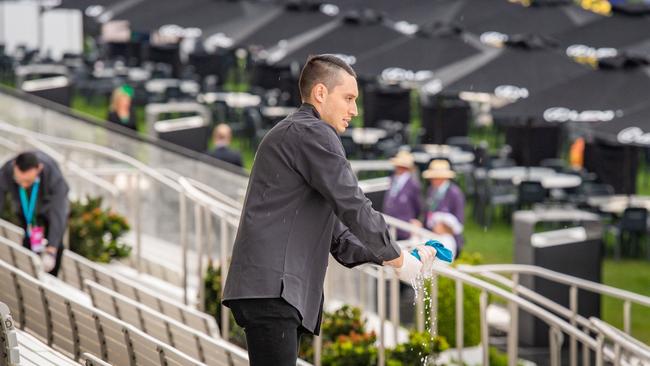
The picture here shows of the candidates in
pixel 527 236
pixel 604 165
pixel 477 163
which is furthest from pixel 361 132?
pixel 527 236

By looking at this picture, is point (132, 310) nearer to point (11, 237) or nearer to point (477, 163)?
point (11, 237)

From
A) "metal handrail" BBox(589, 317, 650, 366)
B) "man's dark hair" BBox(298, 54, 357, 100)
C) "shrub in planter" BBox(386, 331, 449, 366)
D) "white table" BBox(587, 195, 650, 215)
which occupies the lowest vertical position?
"white table" BBox(587, 195, 650, 215)

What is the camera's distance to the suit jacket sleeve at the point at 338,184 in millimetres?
4980

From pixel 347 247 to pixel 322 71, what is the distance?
699 millimetres

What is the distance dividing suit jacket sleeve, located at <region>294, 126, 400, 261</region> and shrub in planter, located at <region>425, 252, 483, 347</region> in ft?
21.8

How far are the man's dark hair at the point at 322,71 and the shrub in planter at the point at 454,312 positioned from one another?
6629mm

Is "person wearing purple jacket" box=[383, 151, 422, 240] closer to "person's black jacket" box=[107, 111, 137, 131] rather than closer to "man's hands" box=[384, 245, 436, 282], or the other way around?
"person's black jacket" box=[107, 111, 137, 131]

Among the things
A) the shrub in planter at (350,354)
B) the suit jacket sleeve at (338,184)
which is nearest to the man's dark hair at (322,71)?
the suit jacket sleeve at (338,184)

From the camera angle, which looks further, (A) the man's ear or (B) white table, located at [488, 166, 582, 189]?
(B) white table, located at [488, 166, 582, 189]

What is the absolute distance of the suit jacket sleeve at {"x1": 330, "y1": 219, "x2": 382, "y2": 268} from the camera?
529 centimetres

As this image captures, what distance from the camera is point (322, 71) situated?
5.17 meters

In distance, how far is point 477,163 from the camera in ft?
72.6

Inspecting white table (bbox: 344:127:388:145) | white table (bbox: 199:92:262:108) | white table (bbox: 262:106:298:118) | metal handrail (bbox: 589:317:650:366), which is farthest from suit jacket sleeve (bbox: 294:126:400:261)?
white table (bbox: 199:92:262:108)

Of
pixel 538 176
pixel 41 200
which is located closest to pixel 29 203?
pixel 41 200
